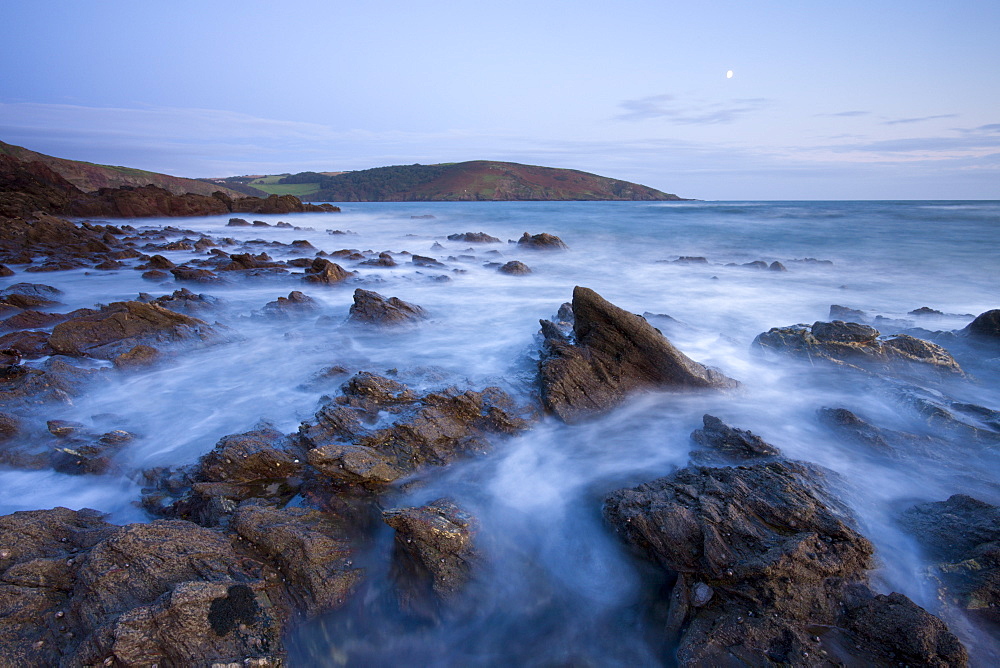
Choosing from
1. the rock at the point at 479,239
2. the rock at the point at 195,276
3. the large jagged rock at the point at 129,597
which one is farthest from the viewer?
the rock at the point at 479,239

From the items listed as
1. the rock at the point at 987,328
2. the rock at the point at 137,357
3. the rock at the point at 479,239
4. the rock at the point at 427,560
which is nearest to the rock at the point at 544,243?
the rock at the point at 479,239

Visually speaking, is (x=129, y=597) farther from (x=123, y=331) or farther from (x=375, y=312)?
(x=375, y=312)

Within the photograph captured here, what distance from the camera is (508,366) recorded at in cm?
714

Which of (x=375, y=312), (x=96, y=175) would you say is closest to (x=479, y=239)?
(x=375, y=312)

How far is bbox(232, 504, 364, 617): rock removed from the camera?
3.16 m

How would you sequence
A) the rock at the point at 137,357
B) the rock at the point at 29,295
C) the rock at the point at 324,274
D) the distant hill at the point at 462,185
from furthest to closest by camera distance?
the distant hill at the point at 462,185 → the rock at the point at 324,274 → the rock at the point at 29,295 → the rock at the point at 137,357

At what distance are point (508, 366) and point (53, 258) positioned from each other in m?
15.8

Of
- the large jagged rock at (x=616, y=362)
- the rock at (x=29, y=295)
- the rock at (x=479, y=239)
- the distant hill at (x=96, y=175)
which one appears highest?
the distant hill at (x=96, y=175)

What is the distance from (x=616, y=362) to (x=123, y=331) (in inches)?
297

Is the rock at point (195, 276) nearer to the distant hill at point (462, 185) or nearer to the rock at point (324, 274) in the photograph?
the rock at point (324, 274)

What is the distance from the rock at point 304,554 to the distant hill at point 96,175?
154 feet

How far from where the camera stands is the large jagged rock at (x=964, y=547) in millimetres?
2898

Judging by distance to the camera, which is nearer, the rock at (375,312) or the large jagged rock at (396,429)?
the large jagged rock at (396,429)

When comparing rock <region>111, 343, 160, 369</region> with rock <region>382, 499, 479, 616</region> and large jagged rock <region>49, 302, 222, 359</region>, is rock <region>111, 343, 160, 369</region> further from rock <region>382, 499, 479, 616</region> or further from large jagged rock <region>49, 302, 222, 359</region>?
rock <region>382, 499, 479, 616</region>
